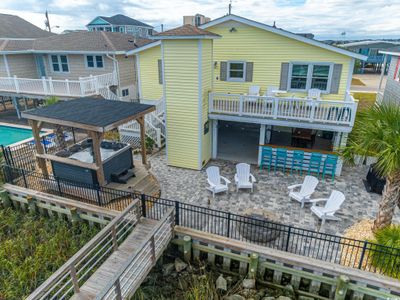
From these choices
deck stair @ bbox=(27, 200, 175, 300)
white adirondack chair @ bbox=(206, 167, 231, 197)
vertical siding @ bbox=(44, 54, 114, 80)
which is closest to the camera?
deck stair @ bbox=(27, 200, 175, 300)

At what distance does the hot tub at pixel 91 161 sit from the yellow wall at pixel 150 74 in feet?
25.0

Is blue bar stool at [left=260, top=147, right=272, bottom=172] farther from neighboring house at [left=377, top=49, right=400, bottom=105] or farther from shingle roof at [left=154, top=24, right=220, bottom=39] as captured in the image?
neighboring house at [left=377, top=49, right=400, bottom=105]

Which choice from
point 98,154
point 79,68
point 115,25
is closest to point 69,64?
point 79,68

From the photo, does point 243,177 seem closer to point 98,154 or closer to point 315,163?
point 315,163

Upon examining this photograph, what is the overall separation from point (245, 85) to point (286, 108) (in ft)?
11.1

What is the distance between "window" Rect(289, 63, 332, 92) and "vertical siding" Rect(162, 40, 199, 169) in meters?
5.32

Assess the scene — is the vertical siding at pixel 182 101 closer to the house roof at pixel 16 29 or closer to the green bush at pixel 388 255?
the green bush at pixel 388 255

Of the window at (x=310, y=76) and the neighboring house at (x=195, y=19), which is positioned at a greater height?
the neighboring house at (x=195, y=19)

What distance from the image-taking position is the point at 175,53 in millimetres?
11039

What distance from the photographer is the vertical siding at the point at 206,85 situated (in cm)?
1115

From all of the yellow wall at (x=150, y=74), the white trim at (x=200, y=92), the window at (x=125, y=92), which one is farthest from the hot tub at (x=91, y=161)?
the window at (x=125, y=92)

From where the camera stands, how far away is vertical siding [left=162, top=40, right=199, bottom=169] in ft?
35.9

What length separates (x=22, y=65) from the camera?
2089 centimetres

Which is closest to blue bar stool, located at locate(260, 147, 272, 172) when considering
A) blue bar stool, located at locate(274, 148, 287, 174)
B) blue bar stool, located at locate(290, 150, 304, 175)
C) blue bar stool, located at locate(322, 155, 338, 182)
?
blue bar stool, located at locate(274, 148, 287, 174)
